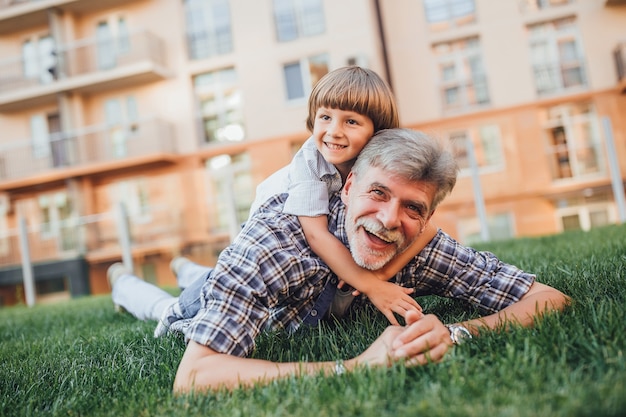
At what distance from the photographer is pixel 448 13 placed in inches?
603

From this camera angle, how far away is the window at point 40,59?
16.7m

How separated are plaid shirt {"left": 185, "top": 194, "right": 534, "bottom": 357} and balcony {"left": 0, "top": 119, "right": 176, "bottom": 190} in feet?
45.8

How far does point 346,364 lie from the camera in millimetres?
1671

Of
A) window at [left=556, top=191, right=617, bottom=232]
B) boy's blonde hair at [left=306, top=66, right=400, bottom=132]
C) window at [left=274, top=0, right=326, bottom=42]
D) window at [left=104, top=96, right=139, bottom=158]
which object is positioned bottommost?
window at [left=556, top=191, right=617, bottom=232]

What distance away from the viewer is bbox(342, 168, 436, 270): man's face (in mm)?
1848

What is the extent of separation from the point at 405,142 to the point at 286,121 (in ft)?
44.1

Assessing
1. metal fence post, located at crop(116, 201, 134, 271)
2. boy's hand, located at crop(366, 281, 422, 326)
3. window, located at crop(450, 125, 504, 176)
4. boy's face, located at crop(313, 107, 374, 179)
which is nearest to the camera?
boy's hand, located at crop(366, 281, 422, 326)

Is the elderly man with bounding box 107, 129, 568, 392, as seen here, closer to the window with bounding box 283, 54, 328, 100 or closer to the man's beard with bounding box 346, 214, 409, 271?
the man's beard with bounding box 346, 214, 409, 271

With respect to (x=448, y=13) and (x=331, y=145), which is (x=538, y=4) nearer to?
(x=448, y=13)

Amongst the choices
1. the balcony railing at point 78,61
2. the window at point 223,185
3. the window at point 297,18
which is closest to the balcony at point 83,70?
the balcony railing at point 78,61

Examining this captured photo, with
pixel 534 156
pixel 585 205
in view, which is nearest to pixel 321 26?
pixel 534 156

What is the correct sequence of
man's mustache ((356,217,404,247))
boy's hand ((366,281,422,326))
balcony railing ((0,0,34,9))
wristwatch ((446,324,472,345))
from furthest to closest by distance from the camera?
balcony railing ((0,0,34,9))
boy's hand ((366,281,422,326))
man's mustache ((356,217,404,247))
wristwatch ((446,324,472,345))

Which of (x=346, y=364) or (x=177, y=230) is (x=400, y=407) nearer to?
(x=346, y=364)

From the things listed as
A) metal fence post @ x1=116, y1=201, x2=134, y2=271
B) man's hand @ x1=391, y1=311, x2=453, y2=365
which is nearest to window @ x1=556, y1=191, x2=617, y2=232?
metal fence post @ x1=116, y1=201, x2=134, y2=271
